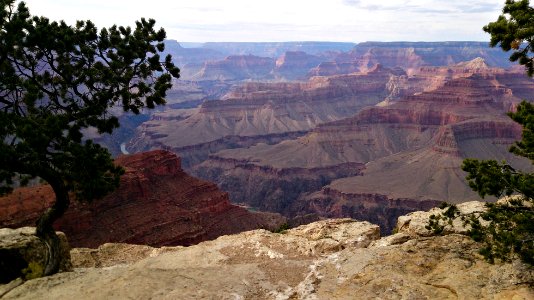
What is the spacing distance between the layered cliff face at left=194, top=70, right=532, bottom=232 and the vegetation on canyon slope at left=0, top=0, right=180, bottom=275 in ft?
315

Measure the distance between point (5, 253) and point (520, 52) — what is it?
19410mm

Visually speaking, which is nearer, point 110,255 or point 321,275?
point 321,275

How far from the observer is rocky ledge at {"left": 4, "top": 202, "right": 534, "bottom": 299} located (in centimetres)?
1277

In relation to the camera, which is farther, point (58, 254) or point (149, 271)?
point (58, 254)

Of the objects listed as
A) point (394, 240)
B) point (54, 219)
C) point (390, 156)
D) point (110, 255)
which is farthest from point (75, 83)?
point (390, 156)

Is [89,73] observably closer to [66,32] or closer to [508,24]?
[66,32]

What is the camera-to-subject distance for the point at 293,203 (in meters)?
132

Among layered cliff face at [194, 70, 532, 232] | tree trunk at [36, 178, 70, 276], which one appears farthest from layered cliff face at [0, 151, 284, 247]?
layered cliff face at [194, 70, 532, 232]

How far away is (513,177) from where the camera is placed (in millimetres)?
13023

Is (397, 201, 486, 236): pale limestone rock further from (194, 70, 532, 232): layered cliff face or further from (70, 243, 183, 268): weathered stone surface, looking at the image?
(194, 70, 532, 232): layered cliff face

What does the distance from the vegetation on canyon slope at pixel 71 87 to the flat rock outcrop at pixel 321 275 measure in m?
3.72

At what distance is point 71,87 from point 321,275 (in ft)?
39.0

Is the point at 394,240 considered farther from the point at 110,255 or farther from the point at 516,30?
the point at 110,255

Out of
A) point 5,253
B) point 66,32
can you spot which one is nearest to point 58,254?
point 5,253
